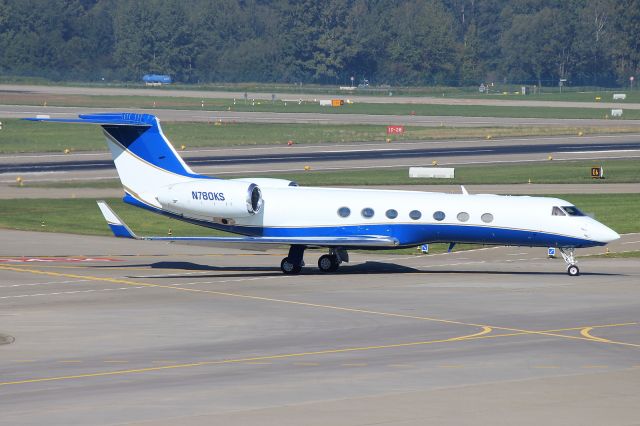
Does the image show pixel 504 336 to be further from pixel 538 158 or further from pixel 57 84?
Answer: pixel 57 84

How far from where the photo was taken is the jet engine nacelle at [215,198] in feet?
138

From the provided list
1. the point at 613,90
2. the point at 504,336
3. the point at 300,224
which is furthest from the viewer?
the point at 613,90

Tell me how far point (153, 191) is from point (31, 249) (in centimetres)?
754

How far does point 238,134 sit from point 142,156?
206ft

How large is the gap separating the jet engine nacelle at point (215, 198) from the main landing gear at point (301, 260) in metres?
1.98

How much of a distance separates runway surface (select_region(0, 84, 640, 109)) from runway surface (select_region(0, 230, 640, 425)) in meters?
103

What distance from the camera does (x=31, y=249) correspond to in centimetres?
4828

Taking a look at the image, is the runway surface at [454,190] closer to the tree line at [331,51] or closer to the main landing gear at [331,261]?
the main landing gear at [331,261]

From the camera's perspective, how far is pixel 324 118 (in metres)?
126

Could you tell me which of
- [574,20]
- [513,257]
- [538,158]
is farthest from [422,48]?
[513,257]

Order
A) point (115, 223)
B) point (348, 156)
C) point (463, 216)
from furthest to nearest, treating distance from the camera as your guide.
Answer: point (348, 156) < point (463, 216) < point (115, 223)

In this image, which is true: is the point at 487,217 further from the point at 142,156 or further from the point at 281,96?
the point at 281,96

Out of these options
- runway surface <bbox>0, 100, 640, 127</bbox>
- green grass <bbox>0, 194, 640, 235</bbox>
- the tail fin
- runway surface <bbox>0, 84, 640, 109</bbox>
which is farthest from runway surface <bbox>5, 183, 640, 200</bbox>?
runway surface <bbox>0, 84, 640, 109</bbox>

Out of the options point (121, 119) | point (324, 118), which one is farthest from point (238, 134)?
point (121, 119)
